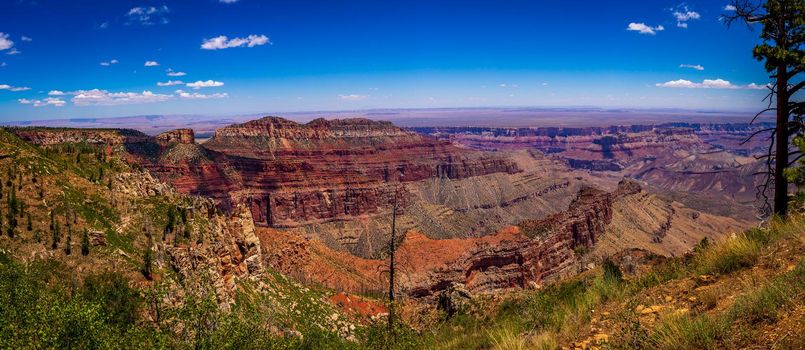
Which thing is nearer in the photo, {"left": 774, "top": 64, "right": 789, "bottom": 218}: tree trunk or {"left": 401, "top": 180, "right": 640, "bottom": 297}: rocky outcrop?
{"left": 774, "top": 64, "right": 789, "bottom": 218}: tree trunk

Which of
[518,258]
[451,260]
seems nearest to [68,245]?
[518,258]

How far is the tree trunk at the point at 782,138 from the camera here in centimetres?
1691

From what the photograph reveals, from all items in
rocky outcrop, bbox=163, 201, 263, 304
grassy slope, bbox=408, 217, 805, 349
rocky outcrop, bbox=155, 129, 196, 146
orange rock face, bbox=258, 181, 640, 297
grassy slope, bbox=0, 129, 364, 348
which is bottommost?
orange rock face, bbox=258, 181, 640, 297

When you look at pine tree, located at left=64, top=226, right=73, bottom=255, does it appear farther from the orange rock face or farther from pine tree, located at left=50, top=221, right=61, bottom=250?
the orange rock face

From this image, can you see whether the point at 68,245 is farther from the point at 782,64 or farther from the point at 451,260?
the point at 451,260

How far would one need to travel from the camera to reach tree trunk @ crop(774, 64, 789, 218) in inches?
666

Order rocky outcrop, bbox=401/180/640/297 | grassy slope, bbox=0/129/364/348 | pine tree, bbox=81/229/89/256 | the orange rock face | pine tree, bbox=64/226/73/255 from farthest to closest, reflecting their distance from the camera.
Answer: the orange rock face, rocky outcrop, bbox=401/180/640/297, pine tree, bbox=81/229/89/256, pine tree, bbox=64/226/73/255, grassy slope, bbox=0/129/364/348

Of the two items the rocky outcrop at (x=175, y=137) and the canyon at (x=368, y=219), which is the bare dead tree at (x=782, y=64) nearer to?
the canyon at (x=368, y=219)

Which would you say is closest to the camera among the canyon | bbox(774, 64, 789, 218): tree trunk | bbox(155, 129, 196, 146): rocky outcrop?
bbox(774, 64, 789, 218): tree trunk

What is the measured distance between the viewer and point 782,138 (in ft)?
56.5

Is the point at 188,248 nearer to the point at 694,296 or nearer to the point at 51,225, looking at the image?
the point at 51,225

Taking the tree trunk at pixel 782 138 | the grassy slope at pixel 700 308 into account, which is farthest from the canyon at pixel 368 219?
the tree trunk at pixel 782 138

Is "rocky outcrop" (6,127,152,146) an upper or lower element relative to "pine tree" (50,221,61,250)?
upper

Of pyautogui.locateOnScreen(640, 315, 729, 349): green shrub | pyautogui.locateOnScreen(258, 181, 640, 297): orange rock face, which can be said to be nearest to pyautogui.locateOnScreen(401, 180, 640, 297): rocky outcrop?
pyautogui.locateOnScreen(258, 181, 640, 297): orange rock face
